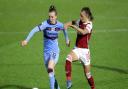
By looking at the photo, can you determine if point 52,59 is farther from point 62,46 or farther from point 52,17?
point 62,46

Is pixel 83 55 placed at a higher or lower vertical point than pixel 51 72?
higher

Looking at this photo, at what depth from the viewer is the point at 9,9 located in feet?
107

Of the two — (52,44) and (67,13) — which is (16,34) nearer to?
(67,13)

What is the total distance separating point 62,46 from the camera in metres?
23.2

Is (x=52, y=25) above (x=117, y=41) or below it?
above

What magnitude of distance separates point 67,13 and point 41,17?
6.84ft

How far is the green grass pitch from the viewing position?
1752 centimetres

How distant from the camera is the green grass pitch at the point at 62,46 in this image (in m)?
17.5

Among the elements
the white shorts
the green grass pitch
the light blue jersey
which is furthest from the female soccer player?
the green grass pitch

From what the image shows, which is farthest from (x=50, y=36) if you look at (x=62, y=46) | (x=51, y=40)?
(x=62, y=46)

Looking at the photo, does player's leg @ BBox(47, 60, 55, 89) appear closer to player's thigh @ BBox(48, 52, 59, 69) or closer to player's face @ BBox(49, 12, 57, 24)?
player's thigh @ BBox(48, 52, 59, 69)

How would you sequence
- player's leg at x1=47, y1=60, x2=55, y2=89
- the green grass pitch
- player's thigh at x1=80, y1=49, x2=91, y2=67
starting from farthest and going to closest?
1. the green grass pitch
2. player's thigh at x1=80, y1=49, x2=91, y2=67
3. player's leg at x1=47, y1=60, x2=55, y2=89

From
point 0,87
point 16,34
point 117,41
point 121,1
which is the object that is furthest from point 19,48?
point 121,1

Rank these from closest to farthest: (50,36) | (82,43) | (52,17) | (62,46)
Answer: (52,17)
(50,36)
(82,43)
(62,46)
